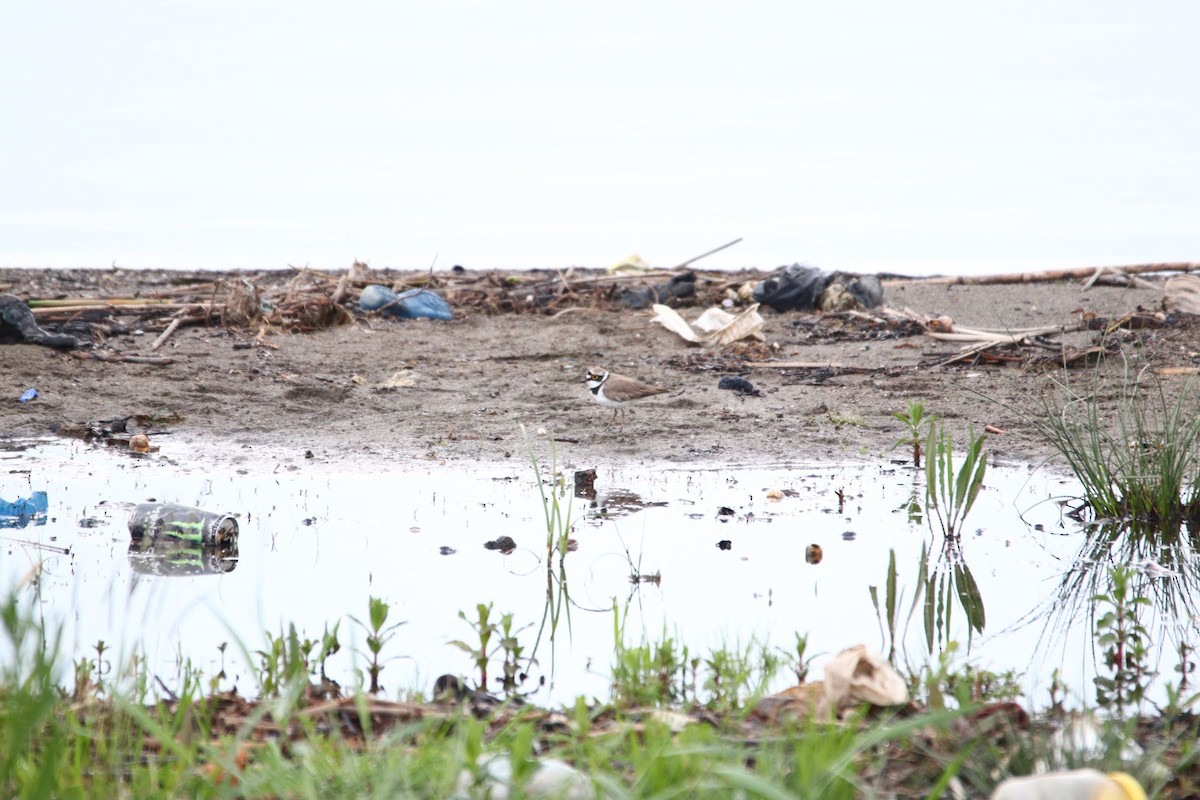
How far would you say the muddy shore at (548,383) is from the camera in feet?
24.7

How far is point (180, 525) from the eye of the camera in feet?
16.6

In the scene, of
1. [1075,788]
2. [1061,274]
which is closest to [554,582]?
[1075,788]

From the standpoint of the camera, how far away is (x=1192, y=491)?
557 cm

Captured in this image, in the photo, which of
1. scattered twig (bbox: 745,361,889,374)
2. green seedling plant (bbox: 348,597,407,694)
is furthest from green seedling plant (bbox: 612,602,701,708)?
scattered twig (bbox: 745,361,889,374)

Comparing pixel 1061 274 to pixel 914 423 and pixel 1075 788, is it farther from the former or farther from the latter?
pixel 1075 788

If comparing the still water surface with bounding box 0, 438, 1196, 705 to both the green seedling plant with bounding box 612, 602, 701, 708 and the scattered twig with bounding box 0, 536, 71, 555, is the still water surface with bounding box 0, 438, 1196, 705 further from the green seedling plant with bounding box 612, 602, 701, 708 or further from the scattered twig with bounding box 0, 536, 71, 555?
Answer: the green seedling plant with bounding box 612, 602, 701, 708

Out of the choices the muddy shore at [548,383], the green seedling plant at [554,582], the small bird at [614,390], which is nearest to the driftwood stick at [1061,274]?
the muddy shore at [548,383]

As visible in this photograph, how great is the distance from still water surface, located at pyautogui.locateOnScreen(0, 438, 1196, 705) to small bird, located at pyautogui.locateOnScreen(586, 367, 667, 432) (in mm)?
1342

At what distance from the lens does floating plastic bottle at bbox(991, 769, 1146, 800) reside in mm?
2117

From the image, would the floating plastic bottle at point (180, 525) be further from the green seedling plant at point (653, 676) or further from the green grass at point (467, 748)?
the green seedling plant at point (653, 676)

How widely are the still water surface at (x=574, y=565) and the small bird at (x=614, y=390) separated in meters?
1.34

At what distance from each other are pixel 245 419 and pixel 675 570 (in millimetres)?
4609

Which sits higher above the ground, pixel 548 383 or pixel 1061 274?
pixel 1061 274

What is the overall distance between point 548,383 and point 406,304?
382 centimetres
